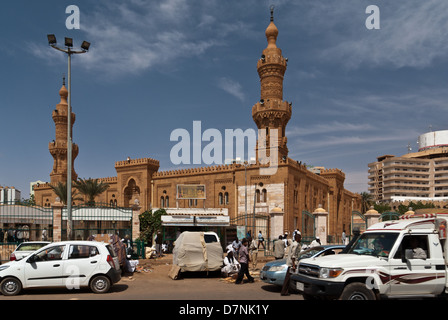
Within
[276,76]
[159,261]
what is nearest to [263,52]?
[276,76]

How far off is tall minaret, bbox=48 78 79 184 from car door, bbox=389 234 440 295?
48.2m

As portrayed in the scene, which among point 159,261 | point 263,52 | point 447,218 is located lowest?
point 159,261

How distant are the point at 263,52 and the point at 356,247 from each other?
109 ft

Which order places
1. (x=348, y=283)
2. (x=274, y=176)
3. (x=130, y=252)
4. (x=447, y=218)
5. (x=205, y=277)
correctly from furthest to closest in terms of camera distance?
(x=274, y=176) → (x=130, y=252) → (x=205, y=277) → (x=447, y=218) → (x=348, y=283)

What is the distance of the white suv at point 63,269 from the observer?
32.9 feet

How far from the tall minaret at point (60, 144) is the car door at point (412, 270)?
48.2 metres

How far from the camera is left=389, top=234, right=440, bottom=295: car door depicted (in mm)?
7598

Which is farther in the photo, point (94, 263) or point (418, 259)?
point (94, 263)

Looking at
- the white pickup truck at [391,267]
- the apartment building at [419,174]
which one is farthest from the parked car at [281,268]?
the apartment building at [419,174]

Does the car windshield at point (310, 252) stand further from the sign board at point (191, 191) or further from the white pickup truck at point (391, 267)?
the sign board at point (191, 191)

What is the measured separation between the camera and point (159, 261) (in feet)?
57.6

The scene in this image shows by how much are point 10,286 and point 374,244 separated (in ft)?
28.8
